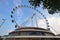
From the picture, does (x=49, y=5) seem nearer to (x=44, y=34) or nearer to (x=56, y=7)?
(x=56, y=7)

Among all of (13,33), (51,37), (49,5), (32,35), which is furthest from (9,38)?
(49,5)

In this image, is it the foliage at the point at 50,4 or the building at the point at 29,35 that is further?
the foliage at the point at 50,4

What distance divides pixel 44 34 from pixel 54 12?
3550mm

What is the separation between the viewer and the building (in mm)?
22094

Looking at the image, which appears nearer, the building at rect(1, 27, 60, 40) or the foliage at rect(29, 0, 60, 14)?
the building at rect(1, 27, 60, 40)

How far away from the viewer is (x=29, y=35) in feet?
74.1

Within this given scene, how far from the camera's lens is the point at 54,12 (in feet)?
83.5

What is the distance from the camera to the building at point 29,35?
2209 centimetres

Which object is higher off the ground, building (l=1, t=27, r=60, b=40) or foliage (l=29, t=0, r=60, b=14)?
foliage (l=29, t=0, r=60, b=14)

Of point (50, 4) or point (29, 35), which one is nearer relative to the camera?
point (29, 35)

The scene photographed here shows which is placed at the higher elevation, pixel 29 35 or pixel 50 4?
pixel 50 4

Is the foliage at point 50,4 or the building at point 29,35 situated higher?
the foliage at point 50,4

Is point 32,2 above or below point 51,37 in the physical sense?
above

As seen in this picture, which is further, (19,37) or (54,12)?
(54,12)
